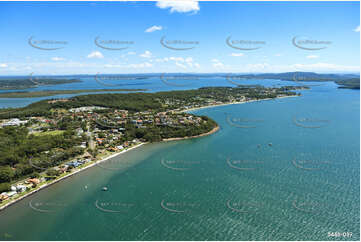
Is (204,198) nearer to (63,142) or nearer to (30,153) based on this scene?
(63,142)

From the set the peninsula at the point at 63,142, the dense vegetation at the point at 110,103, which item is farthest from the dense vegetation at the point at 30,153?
the dense vegetation at the point at 110,103

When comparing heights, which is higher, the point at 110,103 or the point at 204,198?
the point at 110,103

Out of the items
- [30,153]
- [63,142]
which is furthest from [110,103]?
[30,153]

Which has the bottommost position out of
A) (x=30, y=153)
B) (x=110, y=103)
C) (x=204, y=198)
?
(x=204, y=198)

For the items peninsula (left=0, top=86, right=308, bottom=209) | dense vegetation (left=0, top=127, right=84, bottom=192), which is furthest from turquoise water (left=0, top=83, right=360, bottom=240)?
dense vegetation (left=0, top=127, right=84, bottom=192)

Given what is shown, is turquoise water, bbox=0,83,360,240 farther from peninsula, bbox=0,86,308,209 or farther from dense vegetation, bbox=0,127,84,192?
dense vegetation, bbox=0,127,84,192

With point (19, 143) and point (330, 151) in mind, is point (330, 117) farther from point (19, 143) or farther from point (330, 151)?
point (19, 143)

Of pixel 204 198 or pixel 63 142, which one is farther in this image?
pixel 63 142

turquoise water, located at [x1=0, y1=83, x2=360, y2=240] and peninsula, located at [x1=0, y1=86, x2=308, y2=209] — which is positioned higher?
peninsula, located at [x1=0, y1=86, x2=308, y2=209]

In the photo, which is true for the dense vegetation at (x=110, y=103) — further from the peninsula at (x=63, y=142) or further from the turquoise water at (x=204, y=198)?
the turquoise water at (x=204, y=198)
